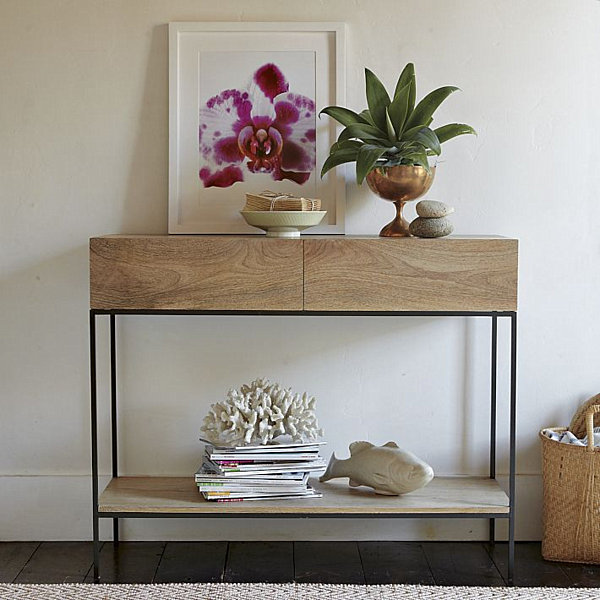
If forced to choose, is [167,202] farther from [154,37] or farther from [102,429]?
[102,429]

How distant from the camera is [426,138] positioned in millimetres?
2578

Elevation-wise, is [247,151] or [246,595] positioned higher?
[247,151]

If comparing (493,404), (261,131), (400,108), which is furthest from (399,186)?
(493,404)

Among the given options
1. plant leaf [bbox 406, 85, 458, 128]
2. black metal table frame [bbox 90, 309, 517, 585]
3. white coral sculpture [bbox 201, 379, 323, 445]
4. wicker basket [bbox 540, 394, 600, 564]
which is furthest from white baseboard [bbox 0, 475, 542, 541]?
plant leaf [bbox 406, 85, 458, 128]

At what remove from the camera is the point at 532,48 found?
2893 mm

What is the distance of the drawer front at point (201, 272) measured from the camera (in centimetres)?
253

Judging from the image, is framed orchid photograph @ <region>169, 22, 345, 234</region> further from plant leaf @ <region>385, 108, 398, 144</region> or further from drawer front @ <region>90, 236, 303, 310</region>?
drawer front @ <region>90, 236, 303, 310</region>

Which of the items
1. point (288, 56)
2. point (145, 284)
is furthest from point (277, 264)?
point (288, 56)

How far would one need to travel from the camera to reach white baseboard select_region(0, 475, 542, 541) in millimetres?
2990

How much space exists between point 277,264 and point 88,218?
0.74 meters

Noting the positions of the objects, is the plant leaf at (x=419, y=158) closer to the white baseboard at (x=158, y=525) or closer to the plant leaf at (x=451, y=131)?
the plant leaf at (x=451, y=131)

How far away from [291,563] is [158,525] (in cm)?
47

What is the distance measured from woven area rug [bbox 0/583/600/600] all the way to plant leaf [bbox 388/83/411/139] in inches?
50.3

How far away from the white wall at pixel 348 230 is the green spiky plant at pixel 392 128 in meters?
0.17
